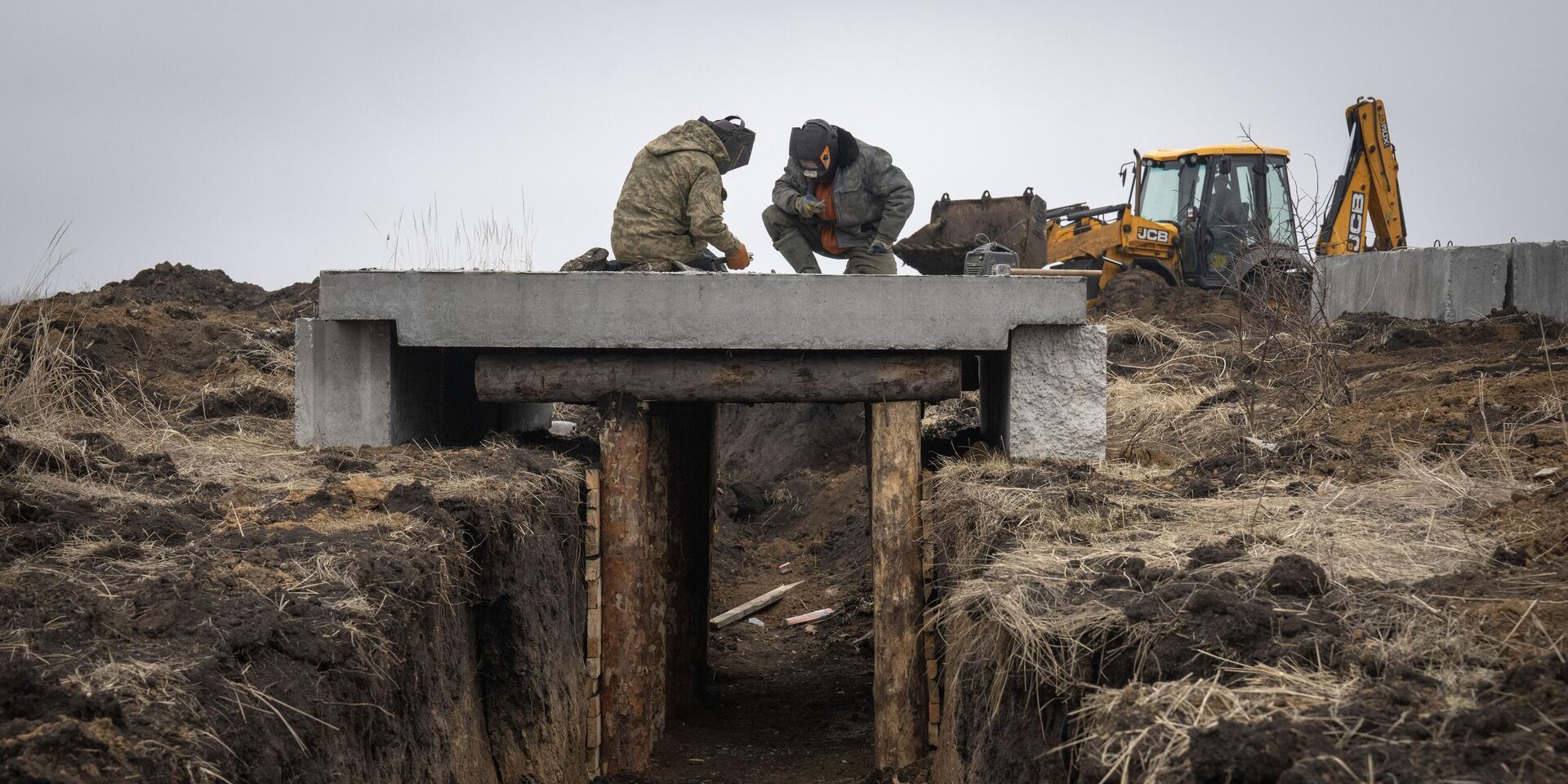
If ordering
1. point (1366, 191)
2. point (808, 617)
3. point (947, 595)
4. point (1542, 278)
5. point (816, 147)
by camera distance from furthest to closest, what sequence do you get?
point (1366, 191)
point (808, 617)
point (1542, 278)
point (816, 147)
point (947, 595)

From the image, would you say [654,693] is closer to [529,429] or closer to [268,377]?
[529,429]

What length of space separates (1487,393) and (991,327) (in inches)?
115

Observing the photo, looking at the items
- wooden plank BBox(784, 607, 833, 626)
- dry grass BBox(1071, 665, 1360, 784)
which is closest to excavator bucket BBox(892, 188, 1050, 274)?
wooden plank BBox(784, 607, 833, 626)

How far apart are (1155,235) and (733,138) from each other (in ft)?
31.2

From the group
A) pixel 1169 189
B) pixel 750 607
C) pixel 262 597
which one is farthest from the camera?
pixel 1169 189

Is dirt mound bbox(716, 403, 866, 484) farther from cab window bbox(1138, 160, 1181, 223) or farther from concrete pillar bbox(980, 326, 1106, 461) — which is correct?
concrete pillar bbox(980, 326, 1106, 461)

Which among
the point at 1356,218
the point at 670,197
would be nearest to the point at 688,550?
the point at 670,197

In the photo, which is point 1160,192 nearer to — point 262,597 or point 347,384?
point 347,384

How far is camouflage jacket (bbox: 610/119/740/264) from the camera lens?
26.6ft

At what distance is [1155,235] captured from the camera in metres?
16.5

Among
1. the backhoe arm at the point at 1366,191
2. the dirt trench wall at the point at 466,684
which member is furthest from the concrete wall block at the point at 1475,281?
the dirt trench wall at the point at 466,684

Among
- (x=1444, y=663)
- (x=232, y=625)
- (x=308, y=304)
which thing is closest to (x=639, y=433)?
(x=232, y=625)

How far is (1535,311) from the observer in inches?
412

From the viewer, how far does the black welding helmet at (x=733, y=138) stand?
330 inches
